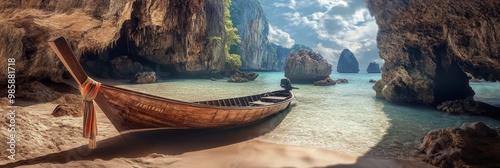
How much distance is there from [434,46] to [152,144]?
731 inches

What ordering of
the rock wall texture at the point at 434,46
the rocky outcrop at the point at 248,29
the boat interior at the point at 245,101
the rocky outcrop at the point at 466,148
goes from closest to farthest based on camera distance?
the rocky outcrop at the point at 466,148 → the boat interior at the point at 245,101 → the rock wall texture at the point at 434,46 → the rocky outcrop at the point at 248,29

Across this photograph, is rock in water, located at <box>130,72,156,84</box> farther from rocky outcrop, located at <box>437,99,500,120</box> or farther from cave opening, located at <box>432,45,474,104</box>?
cave opening, located at <box>432,45,474,104</box>

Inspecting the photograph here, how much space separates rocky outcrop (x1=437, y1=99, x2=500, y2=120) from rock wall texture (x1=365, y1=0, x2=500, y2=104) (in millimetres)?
1954

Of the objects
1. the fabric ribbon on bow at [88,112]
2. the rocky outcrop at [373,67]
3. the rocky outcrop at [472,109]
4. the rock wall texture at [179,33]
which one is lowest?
the rocky outcrop at [472,109]

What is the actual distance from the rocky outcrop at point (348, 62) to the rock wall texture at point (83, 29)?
105 metres

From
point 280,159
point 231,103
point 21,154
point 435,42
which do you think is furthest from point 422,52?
point 21,154

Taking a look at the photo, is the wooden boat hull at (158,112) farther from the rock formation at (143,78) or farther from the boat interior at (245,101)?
the rock formation at (143,78)

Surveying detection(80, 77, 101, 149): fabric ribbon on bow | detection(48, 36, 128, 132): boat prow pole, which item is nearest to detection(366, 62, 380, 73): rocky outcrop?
detection(48, 36, 128, 132): boat prow pole

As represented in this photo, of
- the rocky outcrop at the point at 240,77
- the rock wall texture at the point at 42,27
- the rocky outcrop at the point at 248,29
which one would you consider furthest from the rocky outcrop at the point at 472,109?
the rocky outcrop at the point at 248,29

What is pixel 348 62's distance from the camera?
381ft

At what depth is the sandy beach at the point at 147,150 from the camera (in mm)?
4039

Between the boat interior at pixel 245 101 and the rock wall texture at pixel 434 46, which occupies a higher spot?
the rock wall texture at pixel 434 46

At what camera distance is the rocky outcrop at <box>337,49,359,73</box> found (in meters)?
115

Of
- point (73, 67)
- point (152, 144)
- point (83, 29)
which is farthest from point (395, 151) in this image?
point (83, 29)
